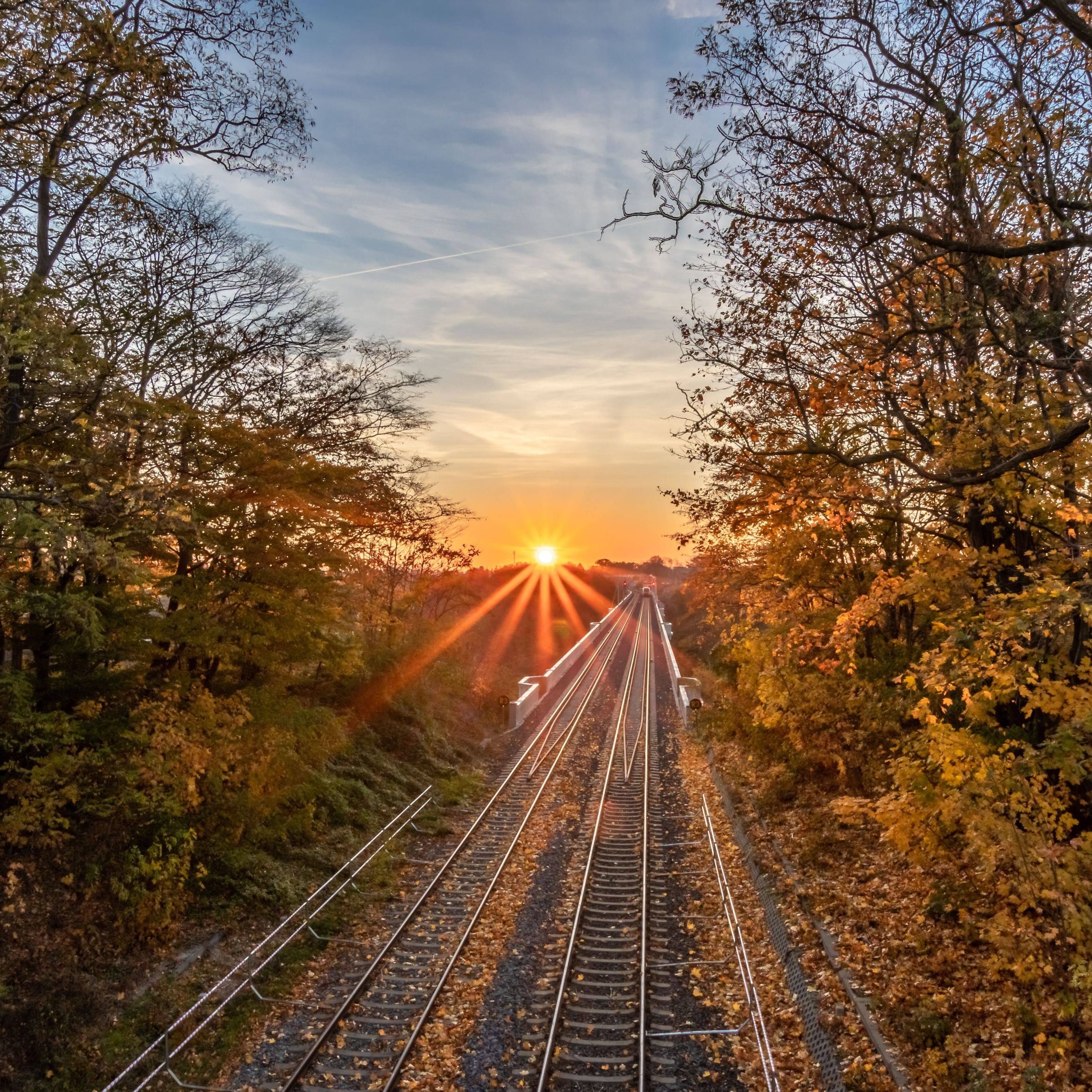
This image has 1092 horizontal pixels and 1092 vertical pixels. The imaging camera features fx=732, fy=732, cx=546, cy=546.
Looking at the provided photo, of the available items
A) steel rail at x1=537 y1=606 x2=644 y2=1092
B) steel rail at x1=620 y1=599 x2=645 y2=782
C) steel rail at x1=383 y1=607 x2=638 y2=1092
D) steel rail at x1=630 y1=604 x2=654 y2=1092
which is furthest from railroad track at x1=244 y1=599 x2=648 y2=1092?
steel rail at x1=620 y1=599 x2=645 y2=782

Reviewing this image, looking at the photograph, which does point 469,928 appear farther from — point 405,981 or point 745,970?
point 745,970

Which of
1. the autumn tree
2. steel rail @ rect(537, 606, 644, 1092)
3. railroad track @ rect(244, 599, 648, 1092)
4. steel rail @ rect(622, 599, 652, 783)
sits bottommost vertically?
railroad track @ rect(244, 599, 648, 1092)

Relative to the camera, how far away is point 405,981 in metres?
9.80

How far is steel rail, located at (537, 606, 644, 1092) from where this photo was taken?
26.5 ft

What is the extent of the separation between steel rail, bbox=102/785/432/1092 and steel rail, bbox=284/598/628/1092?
1.25 metres

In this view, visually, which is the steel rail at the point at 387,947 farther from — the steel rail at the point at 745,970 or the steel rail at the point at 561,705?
the steel rail at the point at 745,970

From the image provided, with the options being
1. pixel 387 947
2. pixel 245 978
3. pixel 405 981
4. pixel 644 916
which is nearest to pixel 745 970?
pixel 644 916

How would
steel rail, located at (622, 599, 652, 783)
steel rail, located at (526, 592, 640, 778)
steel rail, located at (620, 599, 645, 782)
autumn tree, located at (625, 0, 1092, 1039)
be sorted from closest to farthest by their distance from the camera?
1. autumn tree, located at (625, 0, 1092, 1039)
2. steel rail, located at (526, 592, 640, 778)
3. steel rail, located at (622, 599, 652, 783)
4. steel rail, located at (620, 599, 645, 782)

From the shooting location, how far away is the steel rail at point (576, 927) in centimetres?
808

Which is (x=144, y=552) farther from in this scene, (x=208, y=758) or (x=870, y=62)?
(x=870, y=62)

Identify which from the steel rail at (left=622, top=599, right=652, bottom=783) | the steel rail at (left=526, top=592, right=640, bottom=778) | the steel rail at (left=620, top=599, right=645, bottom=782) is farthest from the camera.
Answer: the steel rail at (left=620, top=599, right=645, bottom=782)

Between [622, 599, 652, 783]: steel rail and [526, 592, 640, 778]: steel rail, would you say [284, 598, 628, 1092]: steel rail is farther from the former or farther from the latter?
[622, 599, 652, 783]: steel rail

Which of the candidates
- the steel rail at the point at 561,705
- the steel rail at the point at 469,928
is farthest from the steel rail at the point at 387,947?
the steel rail at the point at 469,928

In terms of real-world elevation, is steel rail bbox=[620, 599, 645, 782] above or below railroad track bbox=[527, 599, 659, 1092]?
above
